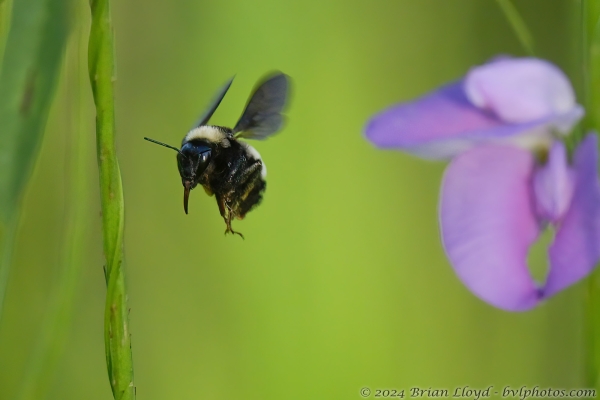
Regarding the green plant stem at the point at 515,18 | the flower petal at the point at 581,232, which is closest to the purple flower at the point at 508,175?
the flower petal at the point at 581,232

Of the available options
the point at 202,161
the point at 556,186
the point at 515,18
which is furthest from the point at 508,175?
the point at 515,18

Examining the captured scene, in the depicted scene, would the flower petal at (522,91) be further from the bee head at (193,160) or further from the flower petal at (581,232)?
the bee head at (193,160)

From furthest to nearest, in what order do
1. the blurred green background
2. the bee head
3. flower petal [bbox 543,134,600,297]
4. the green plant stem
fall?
the blurred green background
the green plant stem
the bee head
flower petal [bbox 543,134,600,297]

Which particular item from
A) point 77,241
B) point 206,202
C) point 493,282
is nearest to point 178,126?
point 206,202

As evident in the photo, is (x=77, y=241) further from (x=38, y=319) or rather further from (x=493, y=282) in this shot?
(x=493, y=282)

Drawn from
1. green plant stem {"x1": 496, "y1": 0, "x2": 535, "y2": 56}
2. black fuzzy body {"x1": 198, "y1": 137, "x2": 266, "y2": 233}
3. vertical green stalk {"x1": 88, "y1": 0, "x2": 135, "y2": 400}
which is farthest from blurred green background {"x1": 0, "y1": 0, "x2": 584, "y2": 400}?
vertical green stalk {"x1": 88, "y1": 0, "x2": 135, "y2": 400}

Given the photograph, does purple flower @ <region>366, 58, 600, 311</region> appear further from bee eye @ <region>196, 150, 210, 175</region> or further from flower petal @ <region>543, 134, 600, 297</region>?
bee eye @ <region>196, 150, 210, 175</region>
